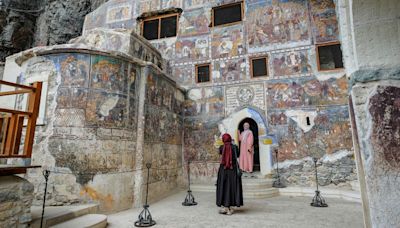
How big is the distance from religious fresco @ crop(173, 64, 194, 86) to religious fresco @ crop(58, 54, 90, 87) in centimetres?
482

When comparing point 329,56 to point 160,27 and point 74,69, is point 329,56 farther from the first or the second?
point 74,69

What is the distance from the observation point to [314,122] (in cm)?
852

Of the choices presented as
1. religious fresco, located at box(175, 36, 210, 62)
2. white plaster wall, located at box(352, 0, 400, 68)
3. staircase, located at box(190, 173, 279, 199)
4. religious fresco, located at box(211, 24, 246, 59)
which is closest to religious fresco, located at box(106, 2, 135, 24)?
religious fresco, located at box(175, 36, 210, 62)

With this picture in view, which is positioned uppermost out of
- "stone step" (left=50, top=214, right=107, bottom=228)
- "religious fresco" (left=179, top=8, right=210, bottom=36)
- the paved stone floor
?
"religious fresco" (left=179, top=8, right=210, bottom=36)

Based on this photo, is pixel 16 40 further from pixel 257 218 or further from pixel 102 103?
pixel 257 218

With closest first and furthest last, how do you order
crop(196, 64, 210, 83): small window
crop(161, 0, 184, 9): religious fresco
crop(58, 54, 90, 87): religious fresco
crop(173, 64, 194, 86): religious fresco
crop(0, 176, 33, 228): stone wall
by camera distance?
1. crop(0, 176, 33, 228): stone wall
2. crop(58, 54, 90, 87): religious fresco
3. crop(196, 64, 210, 83): small window
4. crop(173, 64, 194, 86): religious fresco
5. crop(161, 0, 184, 9): religious fresco

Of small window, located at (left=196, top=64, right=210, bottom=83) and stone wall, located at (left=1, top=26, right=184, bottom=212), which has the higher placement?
small window, located at (left=196, top=64, right=210, bottom=83)

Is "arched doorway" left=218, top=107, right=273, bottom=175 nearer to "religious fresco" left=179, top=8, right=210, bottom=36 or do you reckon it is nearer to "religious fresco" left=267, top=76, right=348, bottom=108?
"religious fresco" left=267, top=76, right=348, bottom=108

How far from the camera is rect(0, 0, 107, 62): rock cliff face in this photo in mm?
13625

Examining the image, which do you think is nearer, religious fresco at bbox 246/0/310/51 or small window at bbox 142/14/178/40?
religious fresco at bbox 246/0/310/51

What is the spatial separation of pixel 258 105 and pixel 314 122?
214 cm

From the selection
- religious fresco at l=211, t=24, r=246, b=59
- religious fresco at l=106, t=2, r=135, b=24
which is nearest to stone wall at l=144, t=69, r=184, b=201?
religious fresco at l=211, t=24, r=246, b=59

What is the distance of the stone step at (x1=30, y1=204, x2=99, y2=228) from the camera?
3.96 meters

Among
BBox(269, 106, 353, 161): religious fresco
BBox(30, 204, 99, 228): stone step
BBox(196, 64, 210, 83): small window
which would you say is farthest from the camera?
BBox(196, 64, 210, 83): small window
